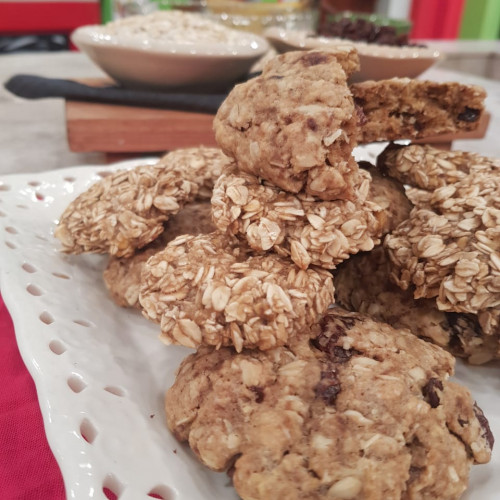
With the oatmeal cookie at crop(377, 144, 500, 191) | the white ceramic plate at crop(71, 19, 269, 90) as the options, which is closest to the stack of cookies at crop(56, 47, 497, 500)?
the oatmeal cookie at crop(377, 144, 500, 191)

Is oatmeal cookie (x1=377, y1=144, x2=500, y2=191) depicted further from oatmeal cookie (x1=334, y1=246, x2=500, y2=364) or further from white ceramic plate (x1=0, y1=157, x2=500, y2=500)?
white ceramic plate (x1=0, y1=157, x2=500, y2=500)

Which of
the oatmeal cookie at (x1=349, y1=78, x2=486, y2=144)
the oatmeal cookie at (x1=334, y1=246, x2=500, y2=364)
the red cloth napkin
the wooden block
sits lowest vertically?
the red cloth napkin

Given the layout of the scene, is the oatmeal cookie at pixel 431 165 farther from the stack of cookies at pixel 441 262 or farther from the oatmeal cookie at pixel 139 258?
the oatmeal cookie at pixel 139 258

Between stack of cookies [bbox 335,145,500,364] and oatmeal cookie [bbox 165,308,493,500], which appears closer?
oatmeal cookie [bbox 165,308,493,500]

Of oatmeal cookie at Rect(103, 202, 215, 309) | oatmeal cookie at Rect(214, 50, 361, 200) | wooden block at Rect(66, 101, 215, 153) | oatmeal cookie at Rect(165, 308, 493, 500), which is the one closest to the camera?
oatmeal cookie at Rect(165, 308, 493, 500)

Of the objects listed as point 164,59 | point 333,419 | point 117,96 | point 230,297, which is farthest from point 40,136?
point 333,419

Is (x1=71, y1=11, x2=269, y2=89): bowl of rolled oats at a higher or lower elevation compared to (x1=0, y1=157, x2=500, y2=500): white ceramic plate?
higher

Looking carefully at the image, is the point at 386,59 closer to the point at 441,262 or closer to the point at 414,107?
the point at 414,107
